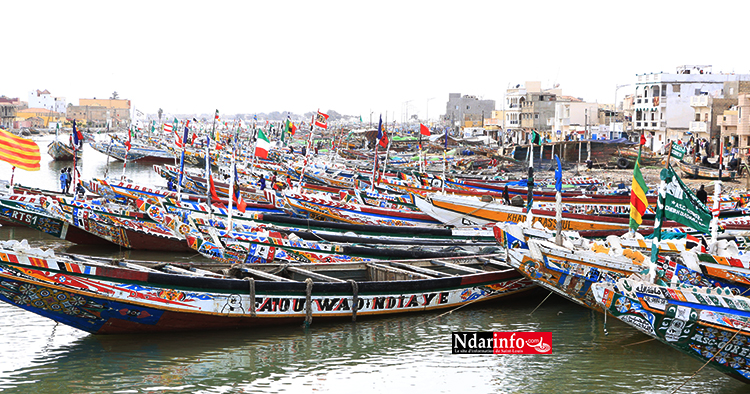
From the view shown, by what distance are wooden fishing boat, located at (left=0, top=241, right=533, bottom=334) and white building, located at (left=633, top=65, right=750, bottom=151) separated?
49703mm

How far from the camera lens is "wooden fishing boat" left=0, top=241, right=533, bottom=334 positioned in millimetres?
11422

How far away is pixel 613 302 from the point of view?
1019 centimetres

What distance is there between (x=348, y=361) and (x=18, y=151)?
36.9 feet

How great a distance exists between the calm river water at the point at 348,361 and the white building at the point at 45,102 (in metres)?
197

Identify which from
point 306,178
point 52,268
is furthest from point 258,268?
point 306,178

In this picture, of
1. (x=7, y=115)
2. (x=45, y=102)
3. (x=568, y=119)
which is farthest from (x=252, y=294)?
(x=45, y=102)

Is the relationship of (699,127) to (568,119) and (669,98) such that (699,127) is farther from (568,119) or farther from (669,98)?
(568,119)

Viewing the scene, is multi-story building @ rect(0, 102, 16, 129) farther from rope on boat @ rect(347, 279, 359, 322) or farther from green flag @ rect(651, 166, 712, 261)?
green flag @ rect(651, 166, 712, 261)

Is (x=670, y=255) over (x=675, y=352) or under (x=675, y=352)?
over

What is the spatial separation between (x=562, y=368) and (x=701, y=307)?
2937 millimetres

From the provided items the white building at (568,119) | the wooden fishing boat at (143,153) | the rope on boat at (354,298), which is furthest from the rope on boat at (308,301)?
the white building at (568,119)

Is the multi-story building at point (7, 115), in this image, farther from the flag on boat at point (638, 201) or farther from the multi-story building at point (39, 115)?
the flag on boat at point (638, 201)

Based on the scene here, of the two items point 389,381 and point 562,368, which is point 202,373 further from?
point 562,368

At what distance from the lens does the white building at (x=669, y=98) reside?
2394 inches
